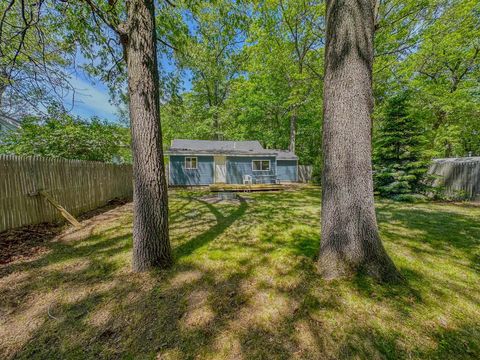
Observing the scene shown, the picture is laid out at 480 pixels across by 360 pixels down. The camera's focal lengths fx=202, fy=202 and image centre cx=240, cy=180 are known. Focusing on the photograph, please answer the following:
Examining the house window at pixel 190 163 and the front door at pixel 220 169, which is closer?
the house window at pixel 190 163

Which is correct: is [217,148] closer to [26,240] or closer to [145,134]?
[26,240]

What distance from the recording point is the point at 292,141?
18.4m

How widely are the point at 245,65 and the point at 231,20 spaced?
17572mm

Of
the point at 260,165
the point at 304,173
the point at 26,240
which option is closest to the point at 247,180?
the point at 260,165

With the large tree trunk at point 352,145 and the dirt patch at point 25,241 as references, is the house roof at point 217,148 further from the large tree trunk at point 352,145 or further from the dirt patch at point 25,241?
the large tree trunk at point 352,145

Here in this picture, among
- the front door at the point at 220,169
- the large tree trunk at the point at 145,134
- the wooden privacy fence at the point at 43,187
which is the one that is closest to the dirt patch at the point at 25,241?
the wooden privacy fence at the point at 43,187

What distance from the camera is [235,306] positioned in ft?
7.17

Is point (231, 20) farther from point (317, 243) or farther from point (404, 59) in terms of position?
point (404, 59)

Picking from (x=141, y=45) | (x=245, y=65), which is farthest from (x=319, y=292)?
(x=245, y=65)

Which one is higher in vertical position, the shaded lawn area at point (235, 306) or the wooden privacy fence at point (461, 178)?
the wooden privacy fence at point (461, 178)

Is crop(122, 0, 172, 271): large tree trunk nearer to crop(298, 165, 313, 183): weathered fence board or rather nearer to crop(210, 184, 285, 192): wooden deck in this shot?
crop(210, 184, 285, 192): wooden deck

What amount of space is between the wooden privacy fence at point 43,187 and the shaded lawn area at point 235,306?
1.30m

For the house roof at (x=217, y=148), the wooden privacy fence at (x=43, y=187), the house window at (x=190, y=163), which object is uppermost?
the house roof at (x=217, y=148)

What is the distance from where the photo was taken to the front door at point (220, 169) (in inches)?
611
